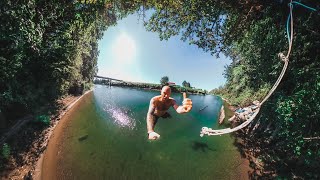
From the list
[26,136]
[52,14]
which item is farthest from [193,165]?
[52,14]

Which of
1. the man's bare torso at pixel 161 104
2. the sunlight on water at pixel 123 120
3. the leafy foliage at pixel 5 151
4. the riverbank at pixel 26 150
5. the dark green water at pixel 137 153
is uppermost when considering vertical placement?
the man's bare torso at pixel 161 104

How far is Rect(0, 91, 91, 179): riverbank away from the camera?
1112cm

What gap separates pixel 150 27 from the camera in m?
14.5

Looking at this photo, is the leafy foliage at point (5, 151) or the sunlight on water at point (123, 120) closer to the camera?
the leafy foliage at point (5, 151)

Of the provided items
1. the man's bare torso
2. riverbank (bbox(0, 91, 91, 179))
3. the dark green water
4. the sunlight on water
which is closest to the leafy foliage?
riverbank (bbox(0, 91, 91, 179))

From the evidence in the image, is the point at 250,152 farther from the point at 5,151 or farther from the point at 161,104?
the point at 5,151

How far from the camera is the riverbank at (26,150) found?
11117 mm

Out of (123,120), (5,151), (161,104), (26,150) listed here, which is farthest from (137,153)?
(161,104)

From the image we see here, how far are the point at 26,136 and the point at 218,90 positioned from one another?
60.4 metres

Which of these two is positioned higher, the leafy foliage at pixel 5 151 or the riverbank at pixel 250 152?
the leafy foliage at pixel 5 151

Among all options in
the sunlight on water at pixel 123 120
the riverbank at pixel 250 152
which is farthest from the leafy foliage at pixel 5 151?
the riverbank at pixel 250 152

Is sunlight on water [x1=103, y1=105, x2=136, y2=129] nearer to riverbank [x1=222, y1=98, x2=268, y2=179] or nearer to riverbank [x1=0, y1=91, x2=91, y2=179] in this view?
riverbank [x1=0, y1=91, x2=91, y2=179]

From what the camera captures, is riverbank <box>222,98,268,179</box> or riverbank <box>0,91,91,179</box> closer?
riverbank <box>0,91,91,179</box>

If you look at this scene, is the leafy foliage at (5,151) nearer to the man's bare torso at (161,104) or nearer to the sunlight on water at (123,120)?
the man's bare torso at (161,104)
